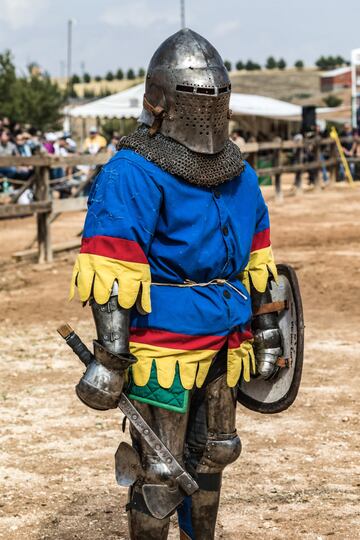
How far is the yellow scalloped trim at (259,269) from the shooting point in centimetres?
352

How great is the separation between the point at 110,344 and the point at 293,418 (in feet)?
8.75

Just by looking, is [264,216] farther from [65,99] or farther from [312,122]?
[65,99]

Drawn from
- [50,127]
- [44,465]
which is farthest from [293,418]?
[50,127]

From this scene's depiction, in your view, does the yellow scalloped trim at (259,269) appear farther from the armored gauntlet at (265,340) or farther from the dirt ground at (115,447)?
the dirt ground at (115,447)

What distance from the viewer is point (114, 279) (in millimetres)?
3086

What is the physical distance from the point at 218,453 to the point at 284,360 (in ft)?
Answer: 1.38

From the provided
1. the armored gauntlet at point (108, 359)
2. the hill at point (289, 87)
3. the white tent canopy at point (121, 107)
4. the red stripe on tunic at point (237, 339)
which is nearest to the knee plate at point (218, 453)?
the red stripe on tunic at point (237, 339)

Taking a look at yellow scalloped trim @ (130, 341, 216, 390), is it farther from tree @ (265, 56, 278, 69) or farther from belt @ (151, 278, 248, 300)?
tree @ (265, 56, 278, 69)

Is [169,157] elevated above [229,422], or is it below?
above

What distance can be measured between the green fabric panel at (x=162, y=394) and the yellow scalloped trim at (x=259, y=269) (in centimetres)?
48

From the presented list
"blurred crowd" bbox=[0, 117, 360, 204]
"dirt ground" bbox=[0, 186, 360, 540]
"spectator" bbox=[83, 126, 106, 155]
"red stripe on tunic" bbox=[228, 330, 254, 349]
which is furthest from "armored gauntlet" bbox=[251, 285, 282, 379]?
"spectator" bbox=[83, 126, 106, 155]

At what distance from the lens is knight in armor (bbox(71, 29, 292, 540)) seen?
3104mm

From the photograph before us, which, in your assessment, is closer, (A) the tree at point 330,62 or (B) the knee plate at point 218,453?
(B) the knee plate at point 218,453

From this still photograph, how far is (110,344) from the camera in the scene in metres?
3.10
